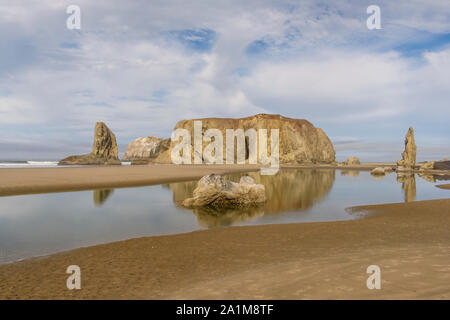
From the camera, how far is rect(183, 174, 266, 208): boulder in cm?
1573

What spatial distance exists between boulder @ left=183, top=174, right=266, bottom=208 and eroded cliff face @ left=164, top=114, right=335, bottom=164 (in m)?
91.3

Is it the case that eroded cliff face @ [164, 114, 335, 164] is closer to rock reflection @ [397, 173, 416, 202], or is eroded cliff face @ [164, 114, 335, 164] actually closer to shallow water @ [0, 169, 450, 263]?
rock reflection @ [397, 173, 416, 202]

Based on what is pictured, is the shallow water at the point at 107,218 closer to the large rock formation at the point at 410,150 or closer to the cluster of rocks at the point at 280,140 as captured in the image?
the large rock formation at the point at 410,150

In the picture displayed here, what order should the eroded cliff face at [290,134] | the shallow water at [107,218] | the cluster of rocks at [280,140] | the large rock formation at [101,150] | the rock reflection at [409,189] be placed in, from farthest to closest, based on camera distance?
the large rock formation at [101,150]
the cluster of rocks at [280,140]
the eroded cliff face at [290,134]
the rock reflection at [409,189]
the shallow water at [107,218]

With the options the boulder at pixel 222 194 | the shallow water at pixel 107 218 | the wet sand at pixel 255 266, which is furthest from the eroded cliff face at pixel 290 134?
the wet sand at pixel 255 266

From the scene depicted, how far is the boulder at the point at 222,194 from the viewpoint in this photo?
51.6 feet

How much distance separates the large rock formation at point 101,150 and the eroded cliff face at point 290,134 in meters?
30.4

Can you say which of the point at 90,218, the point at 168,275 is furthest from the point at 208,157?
the point at 168,275

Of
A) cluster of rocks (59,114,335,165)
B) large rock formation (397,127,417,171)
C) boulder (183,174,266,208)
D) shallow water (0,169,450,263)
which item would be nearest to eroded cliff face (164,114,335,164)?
cluster of rocks (59,114,335,165)

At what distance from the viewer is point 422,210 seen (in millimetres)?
13375

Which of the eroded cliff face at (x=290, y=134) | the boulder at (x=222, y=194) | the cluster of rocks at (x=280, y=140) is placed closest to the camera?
the boulder at (x=222, y=194)

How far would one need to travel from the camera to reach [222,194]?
51.8ft

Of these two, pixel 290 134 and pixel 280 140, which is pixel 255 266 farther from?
pixel 290 134
